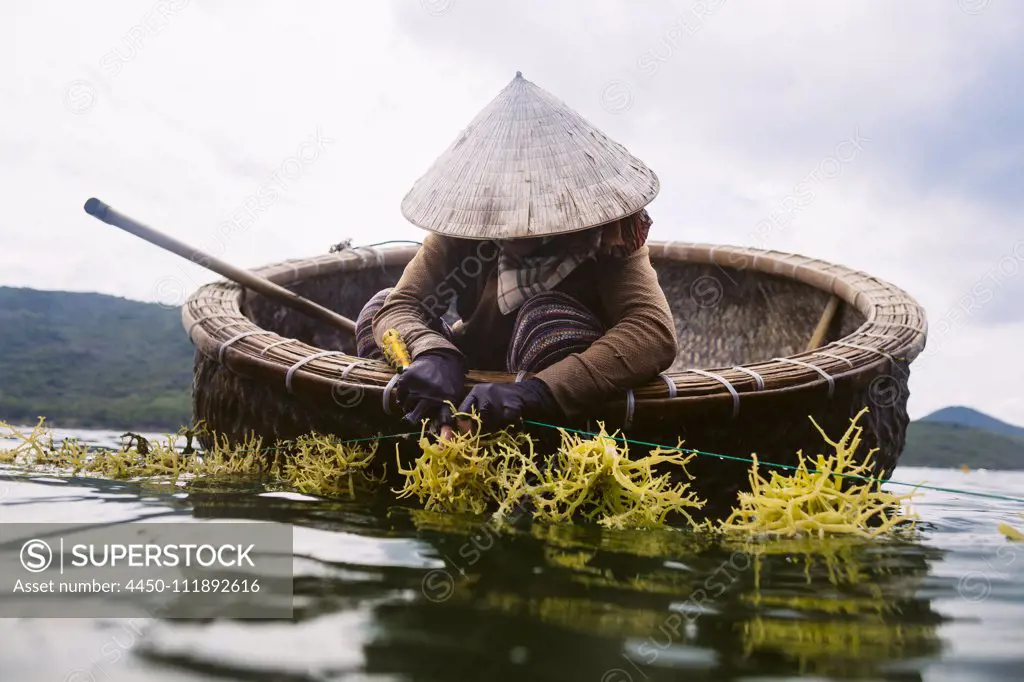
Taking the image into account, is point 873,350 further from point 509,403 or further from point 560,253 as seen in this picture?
point 509,403

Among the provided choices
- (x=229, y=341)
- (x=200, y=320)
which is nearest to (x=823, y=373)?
(x=229, y=341)

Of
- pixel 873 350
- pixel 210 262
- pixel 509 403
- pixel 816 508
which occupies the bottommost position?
pixel 816 508

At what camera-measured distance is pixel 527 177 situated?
7.89ft

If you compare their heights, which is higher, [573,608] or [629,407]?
[629,407]

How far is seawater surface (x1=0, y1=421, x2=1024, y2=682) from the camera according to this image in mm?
1186

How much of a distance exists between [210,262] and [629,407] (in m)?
1.71

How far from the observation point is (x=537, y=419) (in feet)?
7.20

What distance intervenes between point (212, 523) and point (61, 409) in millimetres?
4244

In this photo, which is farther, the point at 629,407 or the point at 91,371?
the point at 91,371

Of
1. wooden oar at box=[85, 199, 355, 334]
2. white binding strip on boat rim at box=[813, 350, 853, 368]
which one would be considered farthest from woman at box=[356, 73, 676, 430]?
wooden oar at box=[85, 199, 355, 334]

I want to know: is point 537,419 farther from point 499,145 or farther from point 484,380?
point 499,145

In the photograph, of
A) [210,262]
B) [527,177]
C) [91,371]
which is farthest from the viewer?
[91,371]

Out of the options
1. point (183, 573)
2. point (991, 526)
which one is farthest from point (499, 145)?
point (991, 526)

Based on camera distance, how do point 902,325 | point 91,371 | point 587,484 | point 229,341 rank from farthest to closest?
point 91,371 < point 902,325 < point 229,341 < point 587,484
